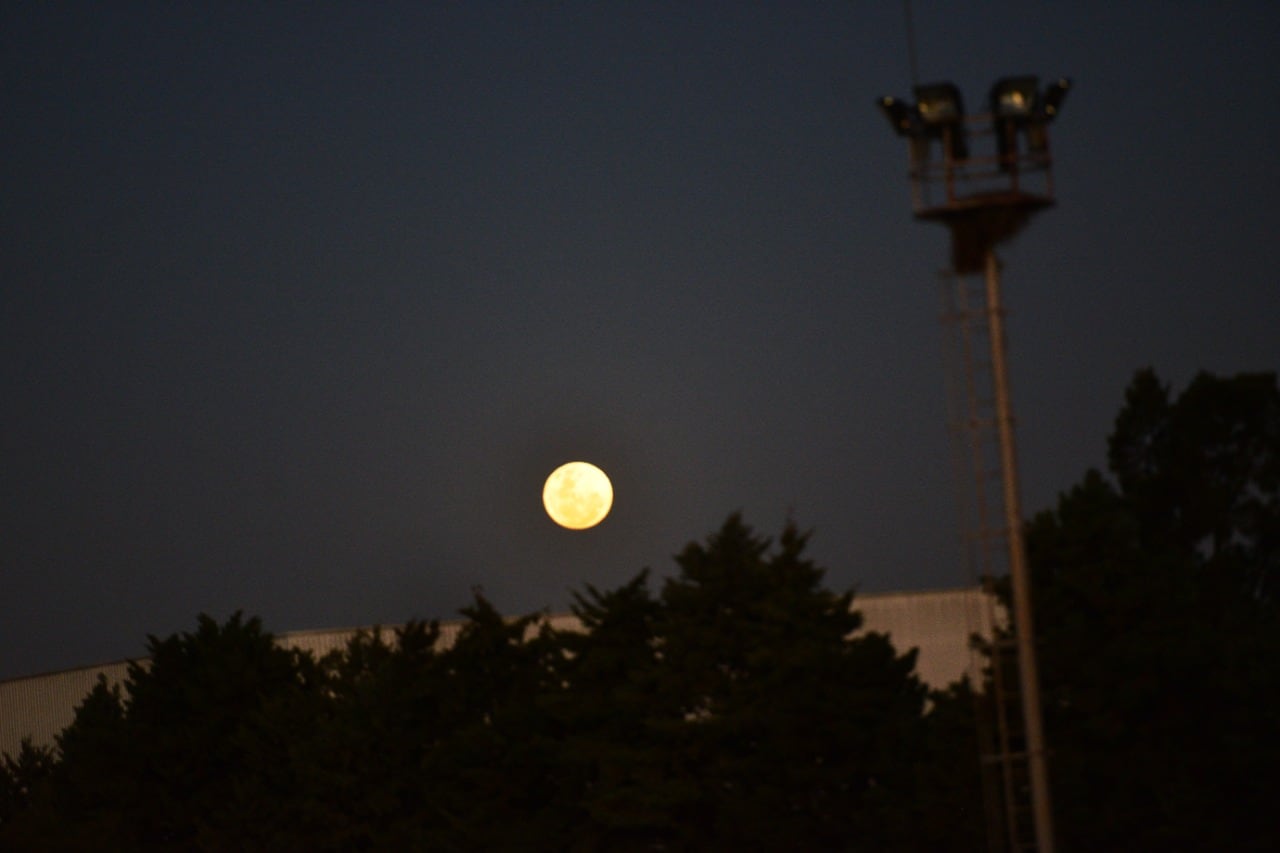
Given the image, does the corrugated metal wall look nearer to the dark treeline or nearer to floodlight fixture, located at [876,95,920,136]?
the dark treeline

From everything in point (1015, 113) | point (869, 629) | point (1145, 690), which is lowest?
point (1145, 690)

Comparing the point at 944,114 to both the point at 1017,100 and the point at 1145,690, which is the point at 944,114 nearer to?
the point at 1017,100

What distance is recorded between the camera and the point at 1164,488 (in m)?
43.5

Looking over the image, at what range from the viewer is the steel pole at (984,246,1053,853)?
1998 cm

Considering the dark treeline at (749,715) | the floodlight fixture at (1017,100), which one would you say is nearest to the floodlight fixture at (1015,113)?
the floodlight fixture at (1017,100)

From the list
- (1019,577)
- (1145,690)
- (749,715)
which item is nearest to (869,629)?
(749,715)

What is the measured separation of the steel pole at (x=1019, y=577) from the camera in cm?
1998

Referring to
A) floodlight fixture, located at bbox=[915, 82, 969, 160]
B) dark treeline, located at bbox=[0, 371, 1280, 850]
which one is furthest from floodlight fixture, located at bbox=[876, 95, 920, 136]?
dark treeline, located at bbox=[0, 371, 1280, 850]

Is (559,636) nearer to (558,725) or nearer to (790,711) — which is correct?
(558,725)

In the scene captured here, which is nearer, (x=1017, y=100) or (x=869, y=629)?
(x=1017, y=100)

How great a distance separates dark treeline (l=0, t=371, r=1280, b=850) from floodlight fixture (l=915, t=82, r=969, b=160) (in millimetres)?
9825

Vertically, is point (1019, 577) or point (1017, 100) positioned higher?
point (1017, 100)

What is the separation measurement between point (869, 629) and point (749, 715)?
512 inches

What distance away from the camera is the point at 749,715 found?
34438 millimetres
